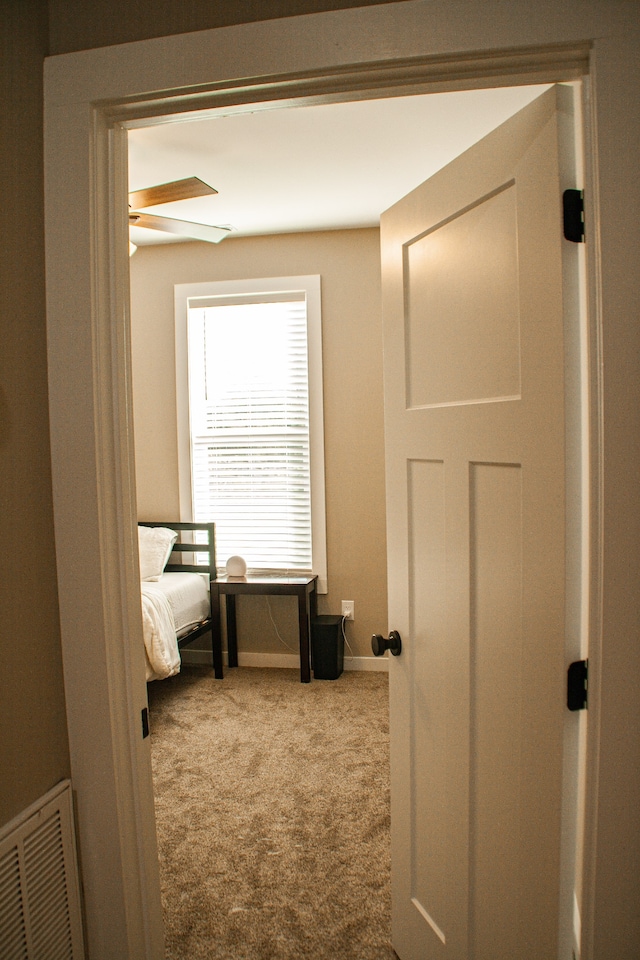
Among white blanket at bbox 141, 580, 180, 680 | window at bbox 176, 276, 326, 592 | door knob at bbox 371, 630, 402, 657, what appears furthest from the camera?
window at bbox 176, 276, 326, 592

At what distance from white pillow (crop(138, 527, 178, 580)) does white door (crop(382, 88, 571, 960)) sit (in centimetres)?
283

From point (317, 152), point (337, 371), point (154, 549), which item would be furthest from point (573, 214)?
point (154, 549)

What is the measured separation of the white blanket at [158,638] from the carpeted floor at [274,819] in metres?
0.30

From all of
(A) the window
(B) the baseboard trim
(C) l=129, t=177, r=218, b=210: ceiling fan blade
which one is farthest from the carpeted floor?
(C) l=129, t=177, r=218, b=210: ceiling fan blade

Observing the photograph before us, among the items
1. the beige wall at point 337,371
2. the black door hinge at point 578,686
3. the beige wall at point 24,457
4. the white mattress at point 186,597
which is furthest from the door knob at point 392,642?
the beige wall at point 337,371

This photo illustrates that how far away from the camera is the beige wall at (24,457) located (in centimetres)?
116

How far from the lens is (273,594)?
13.6ft

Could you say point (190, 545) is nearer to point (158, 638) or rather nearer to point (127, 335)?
point (158, 638)

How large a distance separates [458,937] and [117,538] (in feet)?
4.01

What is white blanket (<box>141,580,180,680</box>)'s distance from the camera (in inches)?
137

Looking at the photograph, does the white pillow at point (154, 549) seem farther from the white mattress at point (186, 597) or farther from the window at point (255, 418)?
the window at point (255, 418)

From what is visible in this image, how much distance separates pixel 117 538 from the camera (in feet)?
4.26

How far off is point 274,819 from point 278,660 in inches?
75.5

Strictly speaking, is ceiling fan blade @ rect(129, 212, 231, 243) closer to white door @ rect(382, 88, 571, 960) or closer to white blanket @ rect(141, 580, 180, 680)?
white door @ rect(382, 88, 571, 960)
